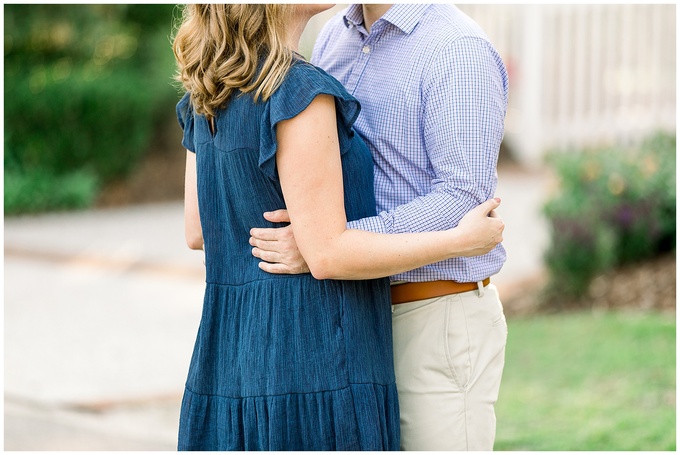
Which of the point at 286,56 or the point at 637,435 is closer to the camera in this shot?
the point at 286,56

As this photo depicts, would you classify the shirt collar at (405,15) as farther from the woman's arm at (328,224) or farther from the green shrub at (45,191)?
the green shrub at (45,191)

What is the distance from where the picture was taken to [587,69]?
1367cm

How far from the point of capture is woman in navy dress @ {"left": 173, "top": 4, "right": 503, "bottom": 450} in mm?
1947

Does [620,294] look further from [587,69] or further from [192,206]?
[587,69]

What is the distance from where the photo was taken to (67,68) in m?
11.7

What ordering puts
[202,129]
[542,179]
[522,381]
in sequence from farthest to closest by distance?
[542,179] → [522,381] → [202,129]

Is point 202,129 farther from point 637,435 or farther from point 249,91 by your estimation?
point 637,435

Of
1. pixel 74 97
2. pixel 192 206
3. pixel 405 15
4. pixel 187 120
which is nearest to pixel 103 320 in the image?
pixel 192 206

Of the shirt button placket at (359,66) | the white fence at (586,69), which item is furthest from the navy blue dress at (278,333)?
the white fence at (586,69)

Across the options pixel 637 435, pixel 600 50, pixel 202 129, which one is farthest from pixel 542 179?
pixel 202 129

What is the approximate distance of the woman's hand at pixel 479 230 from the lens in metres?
2.03

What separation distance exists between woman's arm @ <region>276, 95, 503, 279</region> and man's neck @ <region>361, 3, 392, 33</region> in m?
0.41

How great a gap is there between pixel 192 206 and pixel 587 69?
40.1 feet

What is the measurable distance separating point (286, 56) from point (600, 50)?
1241cm
